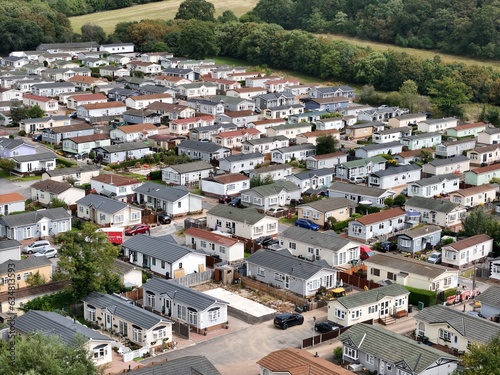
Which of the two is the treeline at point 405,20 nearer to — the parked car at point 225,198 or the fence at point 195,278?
the parked car at point 225,198

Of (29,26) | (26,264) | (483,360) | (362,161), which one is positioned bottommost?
(26,264)

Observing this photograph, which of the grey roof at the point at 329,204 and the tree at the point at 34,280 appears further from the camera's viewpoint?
the grey roof at the point at 329,204

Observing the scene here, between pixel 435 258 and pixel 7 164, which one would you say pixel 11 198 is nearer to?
pixel 7 164

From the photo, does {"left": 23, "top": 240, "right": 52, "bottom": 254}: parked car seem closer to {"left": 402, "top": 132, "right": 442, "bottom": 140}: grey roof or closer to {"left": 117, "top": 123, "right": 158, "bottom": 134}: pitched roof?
{"left": 117, "top": 123, "right": 158, "bottom": 134}: pitched roof

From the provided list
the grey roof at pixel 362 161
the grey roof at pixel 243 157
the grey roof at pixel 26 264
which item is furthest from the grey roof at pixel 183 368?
the grey roof at pixel 243 157

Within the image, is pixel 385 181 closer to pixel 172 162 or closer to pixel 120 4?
pixel 172 162

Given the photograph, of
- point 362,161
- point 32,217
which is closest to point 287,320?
point 32,217

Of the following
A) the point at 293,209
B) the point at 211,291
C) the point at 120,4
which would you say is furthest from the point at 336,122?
the point at 120,4
